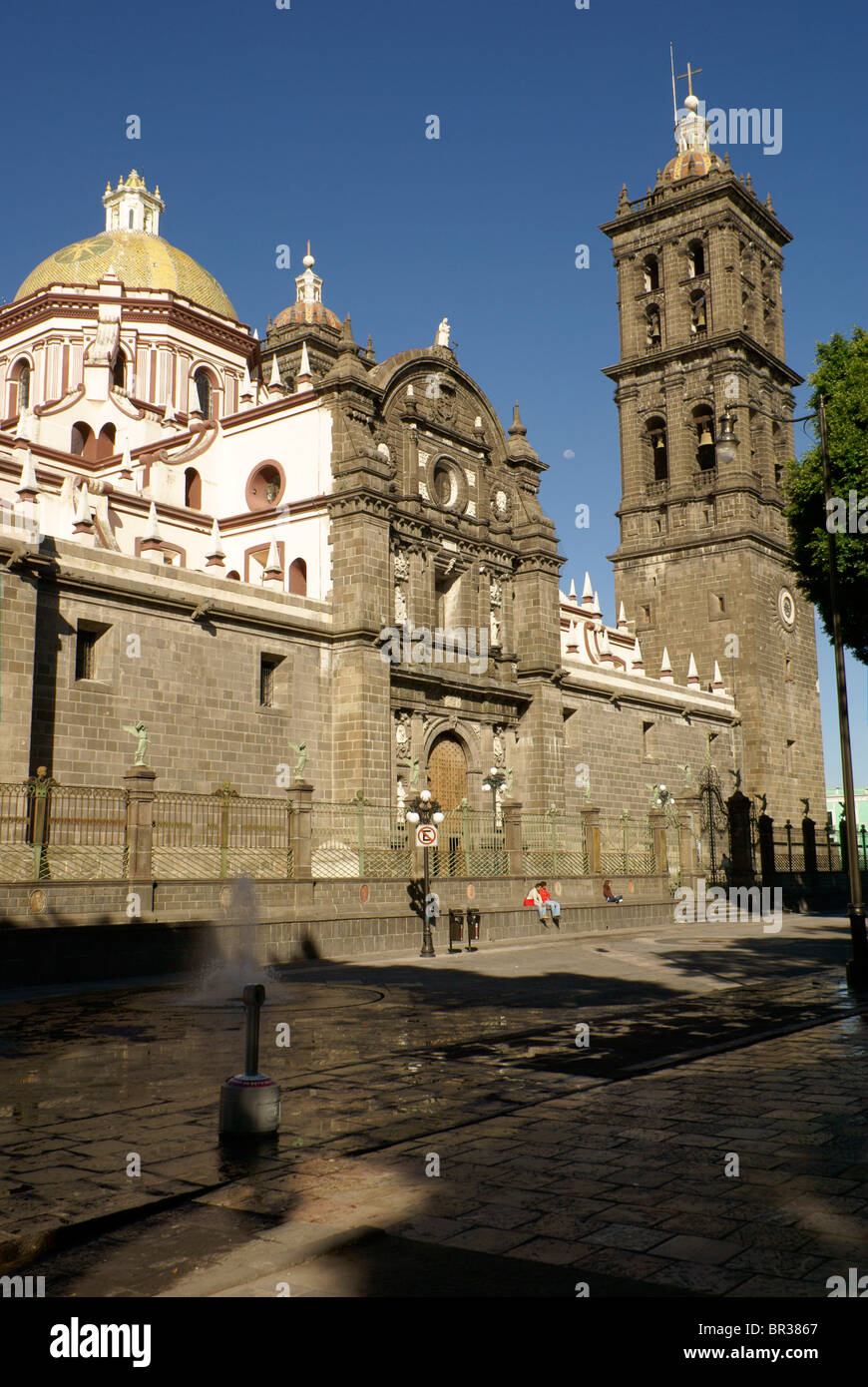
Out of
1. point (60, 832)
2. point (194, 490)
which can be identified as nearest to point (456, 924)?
point (60, 832)

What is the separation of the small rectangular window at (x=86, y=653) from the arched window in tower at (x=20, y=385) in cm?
2072

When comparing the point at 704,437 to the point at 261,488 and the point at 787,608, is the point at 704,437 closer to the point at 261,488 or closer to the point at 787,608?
the point at 787,608

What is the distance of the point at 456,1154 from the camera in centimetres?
622

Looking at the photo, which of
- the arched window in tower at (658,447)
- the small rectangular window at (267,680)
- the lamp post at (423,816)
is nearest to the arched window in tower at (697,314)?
A: the arched window in tower at (658,447)

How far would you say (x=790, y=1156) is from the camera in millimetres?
6000

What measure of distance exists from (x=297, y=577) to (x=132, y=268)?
1843 cm

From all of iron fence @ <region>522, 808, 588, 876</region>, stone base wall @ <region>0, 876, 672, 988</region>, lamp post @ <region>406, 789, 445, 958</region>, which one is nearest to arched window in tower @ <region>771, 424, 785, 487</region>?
iron fence @ <region>522, 808, 588, 876</region>

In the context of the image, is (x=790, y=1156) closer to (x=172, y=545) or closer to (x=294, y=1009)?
(x=294, y=1009)

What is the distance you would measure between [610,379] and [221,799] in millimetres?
39602

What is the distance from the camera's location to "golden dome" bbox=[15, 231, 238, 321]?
4156 cm

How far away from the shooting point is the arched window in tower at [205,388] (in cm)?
4116

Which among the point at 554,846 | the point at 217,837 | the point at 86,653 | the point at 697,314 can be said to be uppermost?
the point at 697,314

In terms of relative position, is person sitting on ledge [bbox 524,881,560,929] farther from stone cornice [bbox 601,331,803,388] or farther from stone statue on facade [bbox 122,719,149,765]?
stone cornice [bbox 601,331,803,388]

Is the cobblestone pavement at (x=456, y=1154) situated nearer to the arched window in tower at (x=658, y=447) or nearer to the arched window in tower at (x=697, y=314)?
the arched window in tower at (x=658, y=447)
